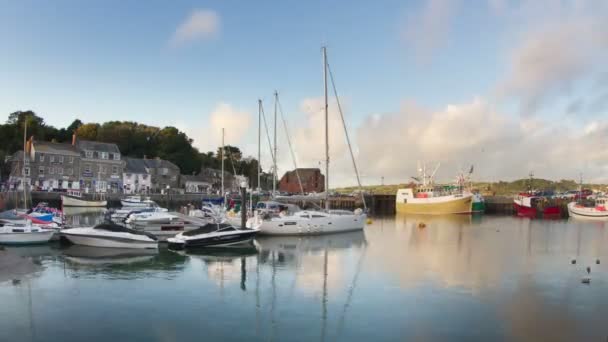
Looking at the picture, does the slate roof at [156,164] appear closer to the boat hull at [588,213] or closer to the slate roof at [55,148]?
the slate roof at [55,148]

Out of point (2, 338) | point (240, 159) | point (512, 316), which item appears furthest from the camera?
point (240, 159)

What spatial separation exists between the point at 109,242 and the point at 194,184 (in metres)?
80.9

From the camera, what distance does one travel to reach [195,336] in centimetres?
1157

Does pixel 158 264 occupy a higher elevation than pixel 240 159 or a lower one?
lower

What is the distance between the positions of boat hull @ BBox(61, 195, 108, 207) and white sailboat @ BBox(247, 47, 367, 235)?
42.4m

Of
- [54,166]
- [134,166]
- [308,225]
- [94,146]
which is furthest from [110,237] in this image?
[134,166]

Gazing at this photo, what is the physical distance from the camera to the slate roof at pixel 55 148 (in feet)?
250

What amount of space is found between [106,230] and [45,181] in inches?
2397

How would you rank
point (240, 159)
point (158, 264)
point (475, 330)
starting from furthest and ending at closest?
1. point (240, 159)
2. point (158, 264)
3. point (475, 330)

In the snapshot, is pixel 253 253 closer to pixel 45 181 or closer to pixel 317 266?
pixel 317 266

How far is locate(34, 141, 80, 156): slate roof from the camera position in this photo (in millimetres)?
76312

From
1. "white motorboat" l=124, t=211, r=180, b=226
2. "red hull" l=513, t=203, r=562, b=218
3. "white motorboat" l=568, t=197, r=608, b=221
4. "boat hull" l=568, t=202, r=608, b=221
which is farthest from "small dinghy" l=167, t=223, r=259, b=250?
"red hull" l=513, t=203, r=562, b=218

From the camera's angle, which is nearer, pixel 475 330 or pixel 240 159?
pixel 475 330

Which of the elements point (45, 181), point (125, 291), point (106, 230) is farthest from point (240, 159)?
point (125, 291)
